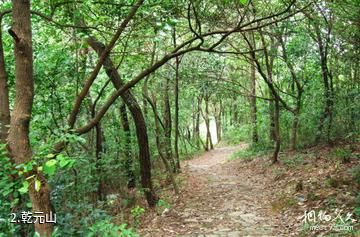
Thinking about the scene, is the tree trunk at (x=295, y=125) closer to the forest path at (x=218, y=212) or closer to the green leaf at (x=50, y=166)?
the forest path at (x=218, y=212)

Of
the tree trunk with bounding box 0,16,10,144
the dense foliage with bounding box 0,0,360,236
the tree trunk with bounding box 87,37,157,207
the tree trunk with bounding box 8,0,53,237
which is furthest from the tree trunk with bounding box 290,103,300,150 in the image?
the tree trunk with bounding box 8,0,53,237

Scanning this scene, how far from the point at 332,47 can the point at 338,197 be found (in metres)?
5.39

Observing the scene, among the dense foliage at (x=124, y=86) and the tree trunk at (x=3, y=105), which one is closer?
the dense foliage at (x=124, y=86)

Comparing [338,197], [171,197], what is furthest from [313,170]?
[171,197]

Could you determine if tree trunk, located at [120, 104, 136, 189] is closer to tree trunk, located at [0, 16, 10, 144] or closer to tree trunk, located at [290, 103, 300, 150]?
tree trunk, located at [0, 16, 10, 144]

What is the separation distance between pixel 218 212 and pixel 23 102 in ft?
15.9

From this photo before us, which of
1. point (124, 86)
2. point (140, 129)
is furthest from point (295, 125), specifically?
point (124, 86)

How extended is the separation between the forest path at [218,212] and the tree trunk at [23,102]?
3.20 meters

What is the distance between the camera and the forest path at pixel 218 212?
19.7 feet

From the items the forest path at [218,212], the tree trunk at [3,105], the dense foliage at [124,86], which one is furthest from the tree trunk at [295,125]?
the tree trunk at [3,105]

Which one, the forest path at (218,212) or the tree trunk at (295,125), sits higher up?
the tree trunk at (295,125)

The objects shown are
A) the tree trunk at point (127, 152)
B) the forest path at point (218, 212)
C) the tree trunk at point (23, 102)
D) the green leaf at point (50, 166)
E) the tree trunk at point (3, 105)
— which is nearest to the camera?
the green leaf at point (50, 166)

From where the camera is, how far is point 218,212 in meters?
7.12

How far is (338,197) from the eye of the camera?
590cm
